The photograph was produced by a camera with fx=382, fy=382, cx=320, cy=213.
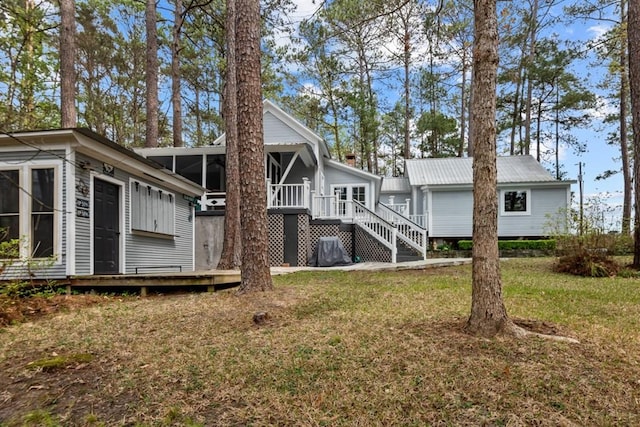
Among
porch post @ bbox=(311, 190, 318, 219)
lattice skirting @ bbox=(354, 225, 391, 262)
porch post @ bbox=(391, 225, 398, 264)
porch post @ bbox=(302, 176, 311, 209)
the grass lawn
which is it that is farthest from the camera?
porch post @ bbox=(311, 190, 318, 219)

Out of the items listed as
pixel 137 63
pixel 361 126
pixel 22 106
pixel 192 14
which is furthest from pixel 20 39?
pixel 361 126

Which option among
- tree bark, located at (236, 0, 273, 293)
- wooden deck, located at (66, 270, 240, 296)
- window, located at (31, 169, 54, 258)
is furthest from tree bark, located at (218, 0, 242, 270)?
window, located at (31, 169, 54, 258)

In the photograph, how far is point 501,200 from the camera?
16078 millimetres

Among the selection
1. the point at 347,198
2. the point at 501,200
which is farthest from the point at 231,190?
the point at 501,200

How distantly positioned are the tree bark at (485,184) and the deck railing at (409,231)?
343 inches

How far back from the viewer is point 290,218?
11078mm

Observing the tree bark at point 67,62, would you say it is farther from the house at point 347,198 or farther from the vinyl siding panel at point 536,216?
the vinyl siding panel at point 536,216

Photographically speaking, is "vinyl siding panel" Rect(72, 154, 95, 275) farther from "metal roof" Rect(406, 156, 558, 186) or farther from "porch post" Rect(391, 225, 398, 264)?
"metal roof" Rect(406, 156, 558, 186)

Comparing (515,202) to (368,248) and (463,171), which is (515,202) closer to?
(463,171)

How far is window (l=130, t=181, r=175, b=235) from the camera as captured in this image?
26.1 ft

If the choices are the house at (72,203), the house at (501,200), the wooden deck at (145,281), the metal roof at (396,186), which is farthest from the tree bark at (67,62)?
the metal roof at (396,186)

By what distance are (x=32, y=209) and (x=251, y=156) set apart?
3765 mm

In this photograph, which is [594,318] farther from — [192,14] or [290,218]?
[192,14]

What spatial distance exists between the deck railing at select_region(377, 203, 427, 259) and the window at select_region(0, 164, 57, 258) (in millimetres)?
9048
